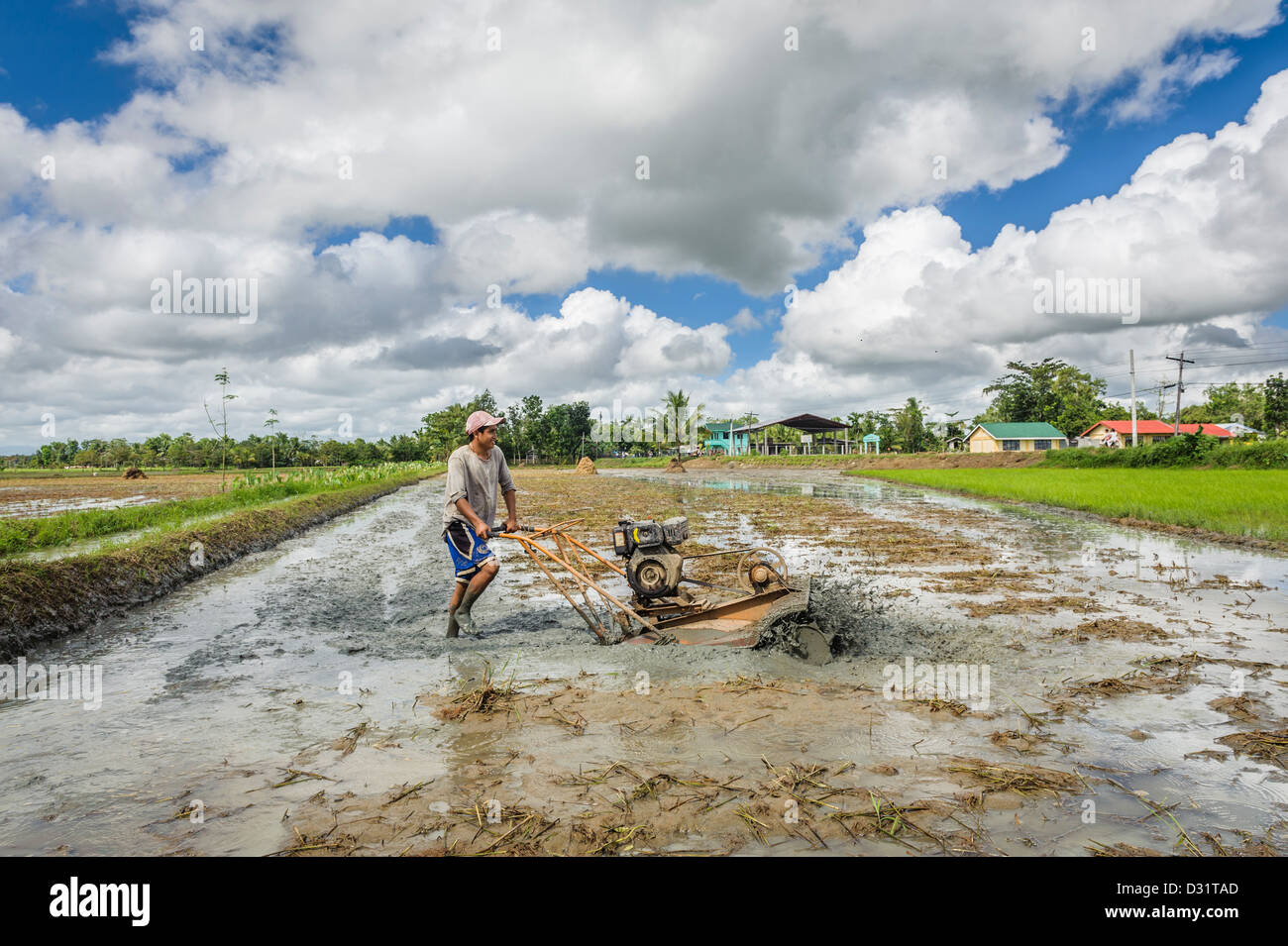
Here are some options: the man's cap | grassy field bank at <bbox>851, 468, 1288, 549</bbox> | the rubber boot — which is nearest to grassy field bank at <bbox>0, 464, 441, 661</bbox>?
the rubber boot

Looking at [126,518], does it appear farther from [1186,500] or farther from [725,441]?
[725,441]

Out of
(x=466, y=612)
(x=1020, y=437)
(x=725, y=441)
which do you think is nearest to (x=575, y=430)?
(x=725, y=441)

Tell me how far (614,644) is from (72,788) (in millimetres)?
3730

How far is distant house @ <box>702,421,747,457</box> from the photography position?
8294 centimetres

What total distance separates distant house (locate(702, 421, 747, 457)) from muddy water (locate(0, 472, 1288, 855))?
71656 mm

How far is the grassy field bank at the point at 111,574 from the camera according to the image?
6.33 meters

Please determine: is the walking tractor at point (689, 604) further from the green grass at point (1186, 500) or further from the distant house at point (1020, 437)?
the distant house at point (1020, 437)

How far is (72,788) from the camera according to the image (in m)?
3.29

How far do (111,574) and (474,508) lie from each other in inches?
217

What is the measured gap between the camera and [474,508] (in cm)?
609

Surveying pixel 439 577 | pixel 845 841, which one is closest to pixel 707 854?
pixel 845 841

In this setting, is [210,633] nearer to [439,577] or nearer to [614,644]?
[439,577]

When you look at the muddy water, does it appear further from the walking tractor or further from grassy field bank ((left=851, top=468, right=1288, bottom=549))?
grassy field bank ((left=851, top=468, right=1288, bottom=549))
